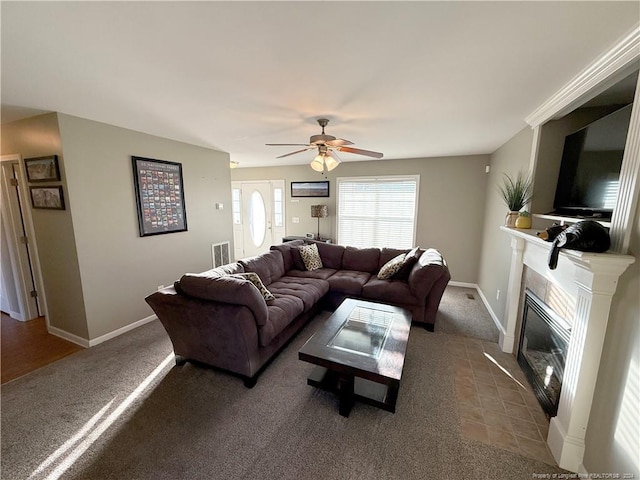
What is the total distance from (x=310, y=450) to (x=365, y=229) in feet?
14.1

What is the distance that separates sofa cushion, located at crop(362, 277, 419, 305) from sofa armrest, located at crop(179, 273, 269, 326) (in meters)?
1.62

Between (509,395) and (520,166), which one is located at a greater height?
(520,166)

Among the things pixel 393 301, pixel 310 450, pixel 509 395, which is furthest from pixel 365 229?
pixel 310 450

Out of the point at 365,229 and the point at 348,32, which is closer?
the point at 348,32

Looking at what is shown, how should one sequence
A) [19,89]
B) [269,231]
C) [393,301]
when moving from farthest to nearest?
[269,231]
[393,301]
[19,89]

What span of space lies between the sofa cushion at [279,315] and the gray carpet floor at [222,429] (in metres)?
0.39

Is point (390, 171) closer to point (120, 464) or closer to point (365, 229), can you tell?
point (365, 229)

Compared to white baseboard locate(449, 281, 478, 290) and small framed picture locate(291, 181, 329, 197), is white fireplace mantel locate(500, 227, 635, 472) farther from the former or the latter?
small framed picture locate(291, 181, 329, 197)

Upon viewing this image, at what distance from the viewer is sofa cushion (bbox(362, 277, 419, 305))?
3.11 meters

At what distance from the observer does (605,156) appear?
1617 mm

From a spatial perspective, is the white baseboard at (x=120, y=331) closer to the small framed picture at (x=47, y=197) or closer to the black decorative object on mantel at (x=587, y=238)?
the small framed picture at (x=47, y=197)

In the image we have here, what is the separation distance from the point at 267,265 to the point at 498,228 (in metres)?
3.25

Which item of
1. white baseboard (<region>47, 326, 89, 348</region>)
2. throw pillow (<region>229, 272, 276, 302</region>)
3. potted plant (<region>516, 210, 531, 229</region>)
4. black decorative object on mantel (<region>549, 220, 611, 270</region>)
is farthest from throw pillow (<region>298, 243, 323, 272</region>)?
black decorative object on mantel (<region>549, 220, 611, 270</region>)

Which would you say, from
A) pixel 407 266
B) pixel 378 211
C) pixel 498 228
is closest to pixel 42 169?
pixel 407 266
